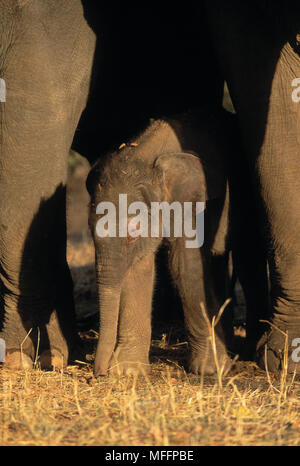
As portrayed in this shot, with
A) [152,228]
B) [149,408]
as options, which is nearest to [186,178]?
[152,228]

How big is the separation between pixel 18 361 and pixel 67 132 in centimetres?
126

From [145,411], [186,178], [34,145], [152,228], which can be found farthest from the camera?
[34,145]

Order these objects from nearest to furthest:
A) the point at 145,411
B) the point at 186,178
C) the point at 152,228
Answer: the point at 145,411 < the point at 152,228 < the point at 186,178

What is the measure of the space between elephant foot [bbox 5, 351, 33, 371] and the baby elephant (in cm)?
50

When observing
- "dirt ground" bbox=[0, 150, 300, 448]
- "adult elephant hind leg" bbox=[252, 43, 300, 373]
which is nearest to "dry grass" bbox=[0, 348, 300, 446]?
"dirt ground" bbox=[0, 150, 300, 448]

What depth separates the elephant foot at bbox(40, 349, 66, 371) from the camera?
16.1 feet

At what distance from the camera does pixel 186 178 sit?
4.67 metres

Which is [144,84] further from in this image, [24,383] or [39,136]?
[24,383]

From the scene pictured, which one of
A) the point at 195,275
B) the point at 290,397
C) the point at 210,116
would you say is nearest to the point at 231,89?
the point at 210,116

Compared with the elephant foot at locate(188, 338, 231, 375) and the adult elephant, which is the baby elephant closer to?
the elephant foot at locate(188, 338, 231, 375)

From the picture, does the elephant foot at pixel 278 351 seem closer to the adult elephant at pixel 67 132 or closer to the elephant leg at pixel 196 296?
the adult elephant at pixel 67 132

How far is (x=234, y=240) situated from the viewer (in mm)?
5344

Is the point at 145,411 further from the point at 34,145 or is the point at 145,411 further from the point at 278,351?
the point at 34,145
